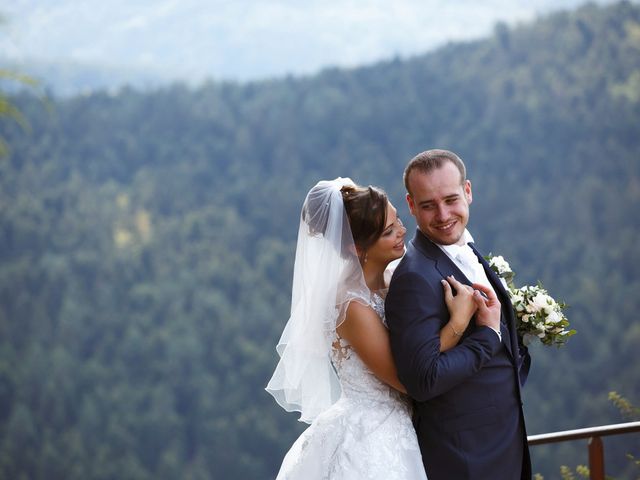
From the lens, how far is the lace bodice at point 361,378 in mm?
2111

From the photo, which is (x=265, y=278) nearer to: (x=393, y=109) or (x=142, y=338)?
(x=142, y=338)

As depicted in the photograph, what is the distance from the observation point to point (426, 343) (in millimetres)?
1833

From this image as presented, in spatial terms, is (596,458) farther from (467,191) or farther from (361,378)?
(467,191)

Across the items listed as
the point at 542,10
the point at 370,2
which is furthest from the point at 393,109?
the point at 370,2

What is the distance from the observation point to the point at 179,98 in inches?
2164

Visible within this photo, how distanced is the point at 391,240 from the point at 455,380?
43cm

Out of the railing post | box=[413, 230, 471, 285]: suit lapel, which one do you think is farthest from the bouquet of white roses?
the railing post

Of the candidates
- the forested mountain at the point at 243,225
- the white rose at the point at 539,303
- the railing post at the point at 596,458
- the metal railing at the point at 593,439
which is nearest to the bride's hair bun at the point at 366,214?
the white rose at the point at 539,303

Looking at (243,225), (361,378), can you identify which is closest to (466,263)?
(361,378)

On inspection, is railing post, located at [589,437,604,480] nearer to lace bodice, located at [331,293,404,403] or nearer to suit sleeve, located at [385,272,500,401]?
lace bodice, located at [331,293,404,403]

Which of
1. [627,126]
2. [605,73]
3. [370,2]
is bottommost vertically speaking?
[627,126]

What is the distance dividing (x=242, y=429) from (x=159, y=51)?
113ft

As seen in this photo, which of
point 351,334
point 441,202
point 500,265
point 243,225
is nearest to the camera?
point 441,202

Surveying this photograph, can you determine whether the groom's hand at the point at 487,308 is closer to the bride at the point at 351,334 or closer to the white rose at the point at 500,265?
the bride at the point at 351,334
